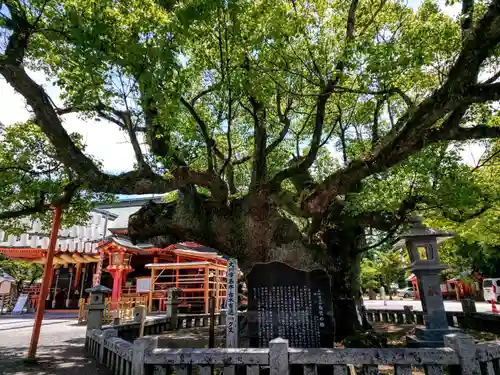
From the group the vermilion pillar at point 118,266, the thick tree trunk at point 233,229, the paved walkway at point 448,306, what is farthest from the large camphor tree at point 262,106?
the paved walkway at point 448,306

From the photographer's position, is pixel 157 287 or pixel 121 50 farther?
pixel 157 287

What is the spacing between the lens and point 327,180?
7742 mm

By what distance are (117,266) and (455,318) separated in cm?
1502

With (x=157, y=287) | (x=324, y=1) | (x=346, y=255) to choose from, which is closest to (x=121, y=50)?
(x=324, y=1)

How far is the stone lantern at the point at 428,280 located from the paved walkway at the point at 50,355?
659 centimetres

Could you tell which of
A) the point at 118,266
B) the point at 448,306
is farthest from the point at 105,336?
the point at 448,306

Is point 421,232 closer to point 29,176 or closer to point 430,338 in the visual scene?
point 430,338

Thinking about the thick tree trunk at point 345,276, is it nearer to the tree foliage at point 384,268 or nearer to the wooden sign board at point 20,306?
the wooden sign board at point 20,306

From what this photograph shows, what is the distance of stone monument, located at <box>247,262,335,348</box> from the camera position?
613 cm

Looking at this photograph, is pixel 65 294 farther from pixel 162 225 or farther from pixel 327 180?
pixel 327 180

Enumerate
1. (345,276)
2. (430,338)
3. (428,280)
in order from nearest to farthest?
(430,338)
(428,280)
(345,276)

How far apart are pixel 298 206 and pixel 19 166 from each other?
24.2ft

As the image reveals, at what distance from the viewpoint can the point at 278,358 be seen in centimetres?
435

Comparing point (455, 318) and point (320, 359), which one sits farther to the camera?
point (455, 318)
